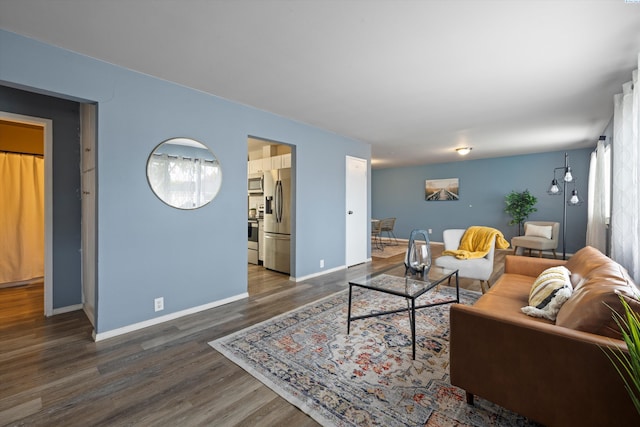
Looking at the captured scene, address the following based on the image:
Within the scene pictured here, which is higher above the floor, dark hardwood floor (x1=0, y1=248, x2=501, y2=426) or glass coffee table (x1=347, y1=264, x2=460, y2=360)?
glass coffee table (x1=347, y1=264, x2=460, y2=360)

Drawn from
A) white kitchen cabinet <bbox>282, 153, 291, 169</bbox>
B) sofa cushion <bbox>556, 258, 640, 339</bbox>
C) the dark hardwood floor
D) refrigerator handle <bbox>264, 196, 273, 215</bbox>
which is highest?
white kitchen cabinet <bbox>282, 153, 291, 169</bbox>

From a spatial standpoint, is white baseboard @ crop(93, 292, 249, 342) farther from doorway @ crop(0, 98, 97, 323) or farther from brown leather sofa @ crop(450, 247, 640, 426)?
brown leather sofa @ crop(450, 247, 640, 426)

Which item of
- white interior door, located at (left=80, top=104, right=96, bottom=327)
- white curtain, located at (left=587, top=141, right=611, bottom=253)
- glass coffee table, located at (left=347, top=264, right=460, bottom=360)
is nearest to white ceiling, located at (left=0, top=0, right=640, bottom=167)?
white curtain, located at (left=587, top=141, right=611, bottom=253)

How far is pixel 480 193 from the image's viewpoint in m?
7.91

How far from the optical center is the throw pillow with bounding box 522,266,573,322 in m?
1.85

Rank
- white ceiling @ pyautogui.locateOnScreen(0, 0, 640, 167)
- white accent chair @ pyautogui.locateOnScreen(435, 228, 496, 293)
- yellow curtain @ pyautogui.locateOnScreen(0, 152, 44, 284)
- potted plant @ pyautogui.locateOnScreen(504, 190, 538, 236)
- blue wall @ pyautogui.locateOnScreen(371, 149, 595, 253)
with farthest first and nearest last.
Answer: potted plant @ pyautogui.locateOnScreen(504, 190, 538, 236) → blue wall @ pyautogui.locateOnScreen(371, 149, 595, 253) → yellow curtain @ pyautogui.locateOnScreen(0, 152, 44, 284) → white accent chair @ pyautogui.locateOnScreen(435, 228, 496, 293) → white ceiling @ pyautogui.locateOnScreen(0, 0, 640, 167)

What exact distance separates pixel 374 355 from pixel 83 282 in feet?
11.1

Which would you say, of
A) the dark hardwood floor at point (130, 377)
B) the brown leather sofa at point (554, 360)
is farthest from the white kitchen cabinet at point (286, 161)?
the brown leather sofa at point (554, 360)

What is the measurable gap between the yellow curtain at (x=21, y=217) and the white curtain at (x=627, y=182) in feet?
23.8

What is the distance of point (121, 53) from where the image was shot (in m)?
2.36

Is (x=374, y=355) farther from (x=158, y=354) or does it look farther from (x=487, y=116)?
(x=487, y=116)

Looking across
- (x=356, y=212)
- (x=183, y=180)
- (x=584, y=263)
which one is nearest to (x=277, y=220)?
(x=356, y=212)

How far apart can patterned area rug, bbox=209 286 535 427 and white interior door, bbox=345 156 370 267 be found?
7.55ft

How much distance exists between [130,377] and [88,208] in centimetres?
196
